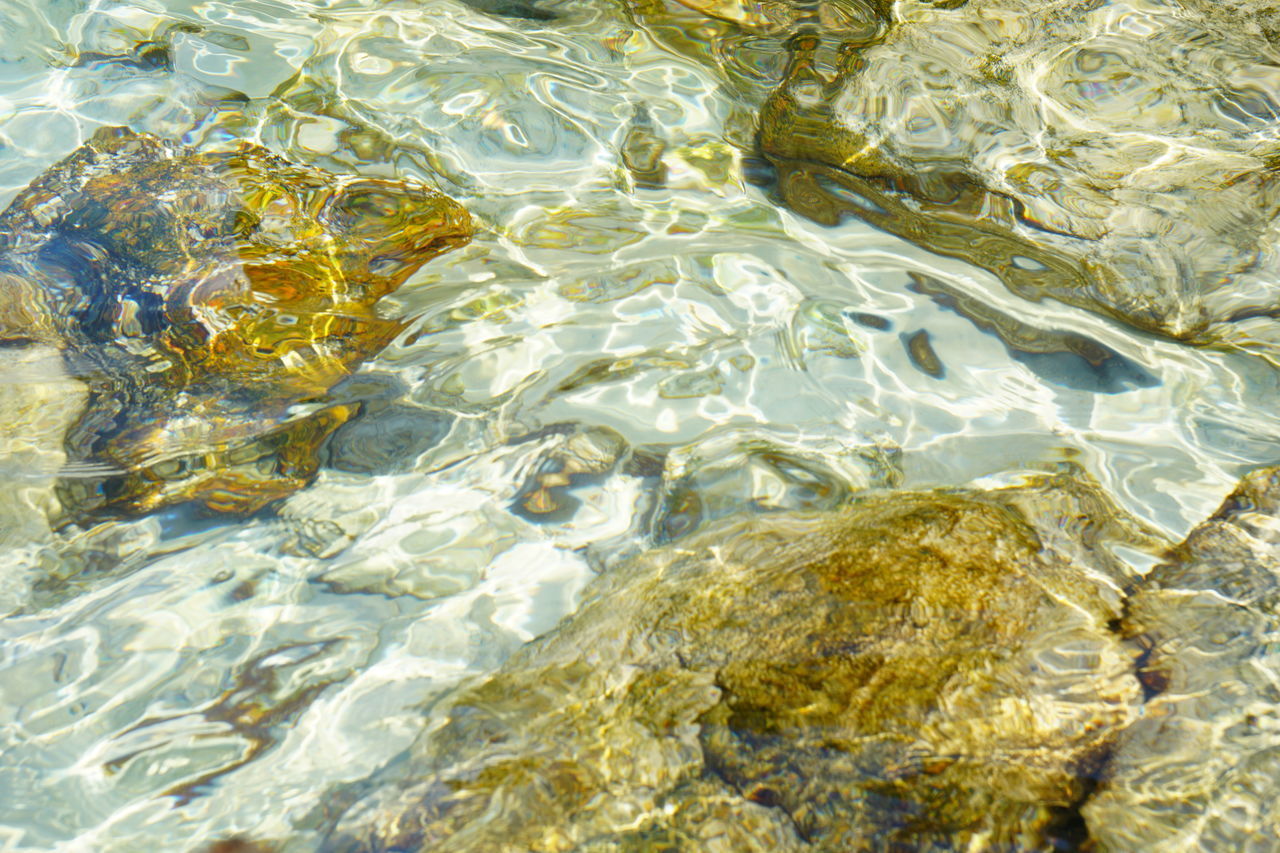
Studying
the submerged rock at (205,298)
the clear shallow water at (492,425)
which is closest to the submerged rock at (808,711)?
the clear shallow water at (492,425)

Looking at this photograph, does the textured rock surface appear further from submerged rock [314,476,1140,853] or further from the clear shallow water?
the clear shallow water

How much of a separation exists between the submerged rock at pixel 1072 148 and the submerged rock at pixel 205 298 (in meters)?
1.89

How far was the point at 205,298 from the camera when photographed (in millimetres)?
3637

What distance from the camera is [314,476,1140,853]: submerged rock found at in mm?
1908

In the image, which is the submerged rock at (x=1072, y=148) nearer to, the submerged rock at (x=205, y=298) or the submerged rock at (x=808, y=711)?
the submerged rock at (x=808, y=711)

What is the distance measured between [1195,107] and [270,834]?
4524 mm

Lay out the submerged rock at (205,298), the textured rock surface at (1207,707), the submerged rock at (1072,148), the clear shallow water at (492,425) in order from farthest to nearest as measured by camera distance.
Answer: the submerged rock at (1072,148)
the submerged rock at (205,298)
the clear shallow water at (492,425)
the textured rock surface at (1207,707)

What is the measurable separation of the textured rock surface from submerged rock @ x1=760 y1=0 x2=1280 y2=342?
1.35m

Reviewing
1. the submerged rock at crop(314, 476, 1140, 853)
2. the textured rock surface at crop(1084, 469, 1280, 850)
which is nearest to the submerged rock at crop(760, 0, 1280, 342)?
the textured rock surface at crop(1084, 469, 1280, 850)

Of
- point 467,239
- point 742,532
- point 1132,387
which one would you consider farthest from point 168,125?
point 1132,387

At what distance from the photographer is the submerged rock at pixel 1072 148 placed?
3.72m

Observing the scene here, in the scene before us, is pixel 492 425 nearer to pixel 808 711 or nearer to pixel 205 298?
pixel 205 298

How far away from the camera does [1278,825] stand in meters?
1.81

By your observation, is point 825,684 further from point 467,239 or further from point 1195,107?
point 1195,107
